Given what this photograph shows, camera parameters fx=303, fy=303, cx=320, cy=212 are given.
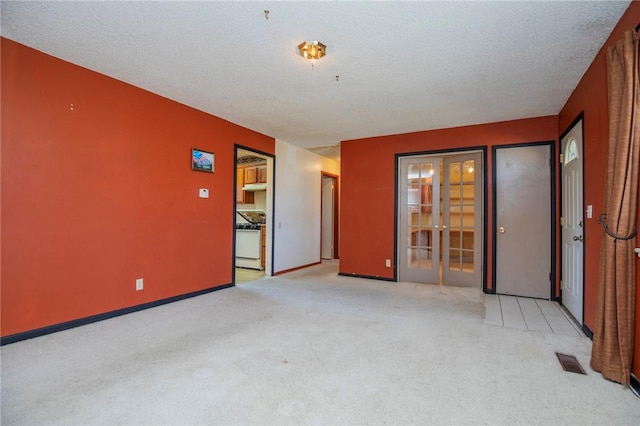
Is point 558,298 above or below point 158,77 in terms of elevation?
below

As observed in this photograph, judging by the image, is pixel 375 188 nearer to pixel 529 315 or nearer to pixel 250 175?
pixel 529 315

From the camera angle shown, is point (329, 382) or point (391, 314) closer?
point (329, 382)

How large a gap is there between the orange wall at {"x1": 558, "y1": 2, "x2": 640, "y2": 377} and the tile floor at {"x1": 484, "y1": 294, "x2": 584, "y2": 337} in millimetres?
286

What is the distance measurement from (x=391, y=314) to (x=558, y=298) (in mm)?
2412

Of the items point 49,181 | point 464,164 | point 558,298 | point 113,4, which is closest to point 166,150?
point 49,181

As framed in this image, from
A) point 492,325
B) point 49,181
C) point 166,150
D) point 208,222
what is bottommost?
point 492,325

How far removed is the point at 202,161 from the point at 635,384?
456cm

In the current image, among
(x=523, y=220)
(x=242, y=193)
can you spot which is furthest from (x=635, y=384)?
(x=242, y=193)

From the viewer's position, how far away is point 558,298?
398 cm

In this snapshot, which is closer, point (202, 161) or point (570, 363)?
point (570, 363)

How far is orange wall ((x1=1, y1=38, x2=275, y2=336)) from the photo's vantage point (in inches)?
99.9

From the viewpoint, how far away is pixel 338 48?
2.53m

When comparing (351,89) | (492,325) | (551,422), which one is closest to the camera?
(551,422)

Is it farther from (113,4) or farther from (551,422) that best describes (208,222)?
(551,422)
